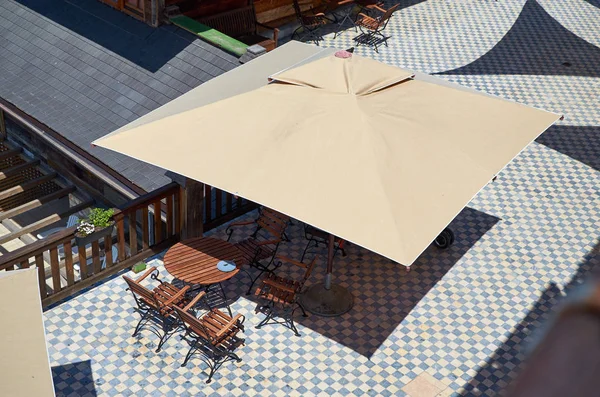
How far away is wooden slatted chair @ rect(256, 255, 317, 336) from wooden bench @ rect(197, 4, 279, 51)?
6.72 m

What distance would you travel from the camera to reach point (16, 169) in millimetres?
12070

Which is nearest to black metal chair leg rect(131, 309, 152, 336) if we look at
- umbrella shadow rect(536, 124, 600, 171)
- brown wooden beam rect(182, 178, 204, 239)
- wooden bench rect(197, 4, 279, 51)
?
brown wooden beam rect(182, 178, 204, 239)

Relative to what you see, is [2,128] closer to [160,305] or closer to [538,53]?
[160,305]

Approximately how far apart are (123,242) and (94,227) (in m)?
0.52

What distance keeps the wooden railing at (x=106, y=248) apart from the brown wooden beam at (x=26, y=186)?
A: 3053mm

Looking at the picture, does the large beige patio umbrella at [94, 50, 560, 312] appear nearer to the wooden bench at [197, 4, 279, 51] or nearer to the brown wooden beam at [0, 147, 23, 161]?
the brown wooden beam at [0, 147, 23, 161]

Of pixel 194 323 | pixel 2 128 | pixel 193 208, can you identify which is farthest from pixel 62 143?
pixel 194 323

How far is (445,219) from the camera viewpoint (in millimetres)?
6469

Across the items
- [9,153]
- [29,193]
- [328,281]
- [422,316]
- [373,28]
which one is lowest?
[29,193]

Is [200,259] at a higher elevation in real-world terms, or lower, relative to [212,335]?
higher

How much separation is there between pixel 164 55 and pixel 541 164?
21.0 ft

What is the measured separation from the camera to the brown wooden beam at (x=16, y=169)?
Result: 39.3 ft

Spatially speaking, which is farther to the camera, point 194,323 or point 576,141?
point 576,141

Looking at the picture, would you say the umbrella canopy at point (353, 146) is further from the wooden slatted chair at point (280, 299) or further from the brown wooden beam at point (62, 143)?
the brown wooden beam at point (62, 143)
